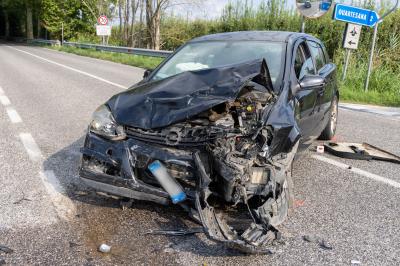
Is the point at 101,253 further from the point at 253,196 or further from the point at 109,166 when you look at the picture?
the point at 253,196

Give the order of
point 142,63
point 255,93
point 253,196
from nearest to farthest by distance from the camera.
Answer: point 253,196, point 255,93, point 142,63

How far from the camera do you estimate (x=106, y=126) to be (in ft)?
11.5

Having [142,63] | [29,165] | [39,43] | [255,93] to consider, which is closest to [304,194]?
[255,93]

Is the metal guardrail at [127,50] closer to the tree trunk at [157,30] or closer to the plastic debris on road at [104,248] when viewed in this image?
the tree trunk at [157,30]

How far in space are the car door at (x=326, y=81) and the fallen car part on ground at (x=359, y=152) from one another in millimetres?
392

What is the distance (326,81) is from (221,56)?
1334mm

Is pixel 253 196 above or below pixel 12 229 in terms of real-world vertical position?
above

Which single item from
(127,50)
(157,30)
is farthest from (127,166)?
(157,30)

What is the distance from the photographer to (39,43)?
44000 mm

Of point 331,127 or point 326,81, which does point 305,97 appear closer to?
point 326,81

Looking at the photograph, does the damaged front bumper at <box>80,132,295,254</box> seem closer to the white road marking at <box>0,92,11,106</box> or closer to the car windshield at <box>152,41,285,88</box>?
the car windshield at <box>152,41,285,88</box>

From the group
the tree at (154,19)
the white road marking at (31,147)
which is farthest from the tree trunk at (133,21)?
the white road marking at (31,147)

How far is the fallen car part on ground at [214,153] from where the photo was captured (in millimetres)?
2969

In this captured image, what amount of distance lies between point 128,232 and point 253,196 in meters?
0.99
